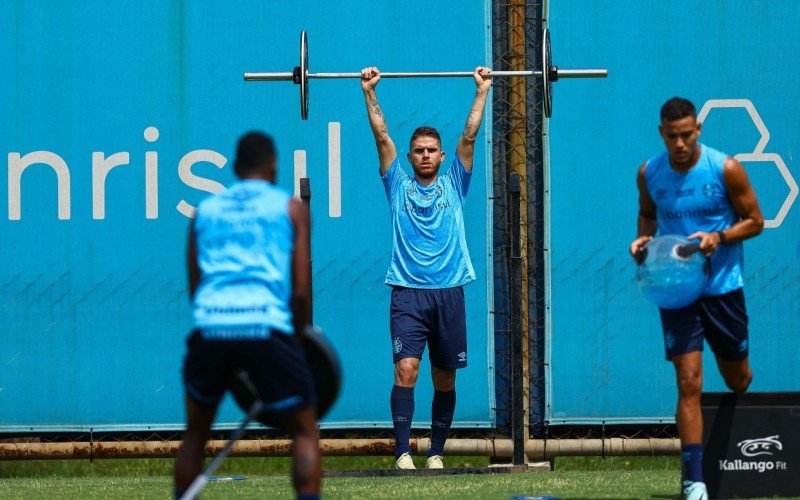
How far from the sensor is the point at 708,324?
5.38m

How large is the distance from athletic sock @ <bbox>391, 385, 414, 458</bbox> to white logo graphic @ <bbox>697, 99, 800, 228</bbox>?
2.62m

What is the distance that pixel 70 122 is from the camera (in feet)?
27.5

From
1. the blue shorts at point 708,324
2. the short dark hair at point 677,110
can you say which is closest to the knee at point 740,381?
the blue shorts at point 708,324

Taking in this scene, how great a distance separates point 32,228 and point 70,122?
0.69m

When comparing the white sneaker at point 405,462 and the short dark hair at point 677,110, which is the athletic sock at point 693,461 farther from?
the white sneaker at point 405,462

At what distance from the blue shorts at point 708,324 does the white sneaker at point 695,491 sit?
1.66ft

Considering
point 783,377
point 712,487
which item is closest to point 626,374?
point 783,377

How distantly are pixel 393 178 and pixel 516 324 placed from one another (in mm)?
1091

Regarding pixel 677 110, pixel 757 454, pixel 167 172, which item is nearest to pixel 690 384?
pixel 757 454

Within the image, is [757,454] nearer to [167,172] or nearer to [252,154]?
[252,154]

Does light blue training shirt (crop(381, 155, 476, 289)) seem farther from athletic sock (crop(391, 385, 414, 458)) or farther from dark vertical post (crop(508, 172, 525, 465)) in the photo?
athletic sock (crop(391, 385, 414, 458))

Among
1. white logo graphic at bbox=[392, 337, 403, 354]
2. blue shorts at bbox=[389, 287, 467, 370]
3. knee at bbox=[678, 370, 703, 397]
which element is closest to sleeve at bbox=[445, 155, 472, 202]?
blue shorts at bbox=[389, 287, 467, 370]

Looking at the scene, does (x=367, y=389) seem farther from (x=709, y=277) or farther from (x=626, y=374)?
(x=709, y=277)

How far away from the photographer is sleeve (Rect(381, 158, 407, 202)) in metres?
7.36
